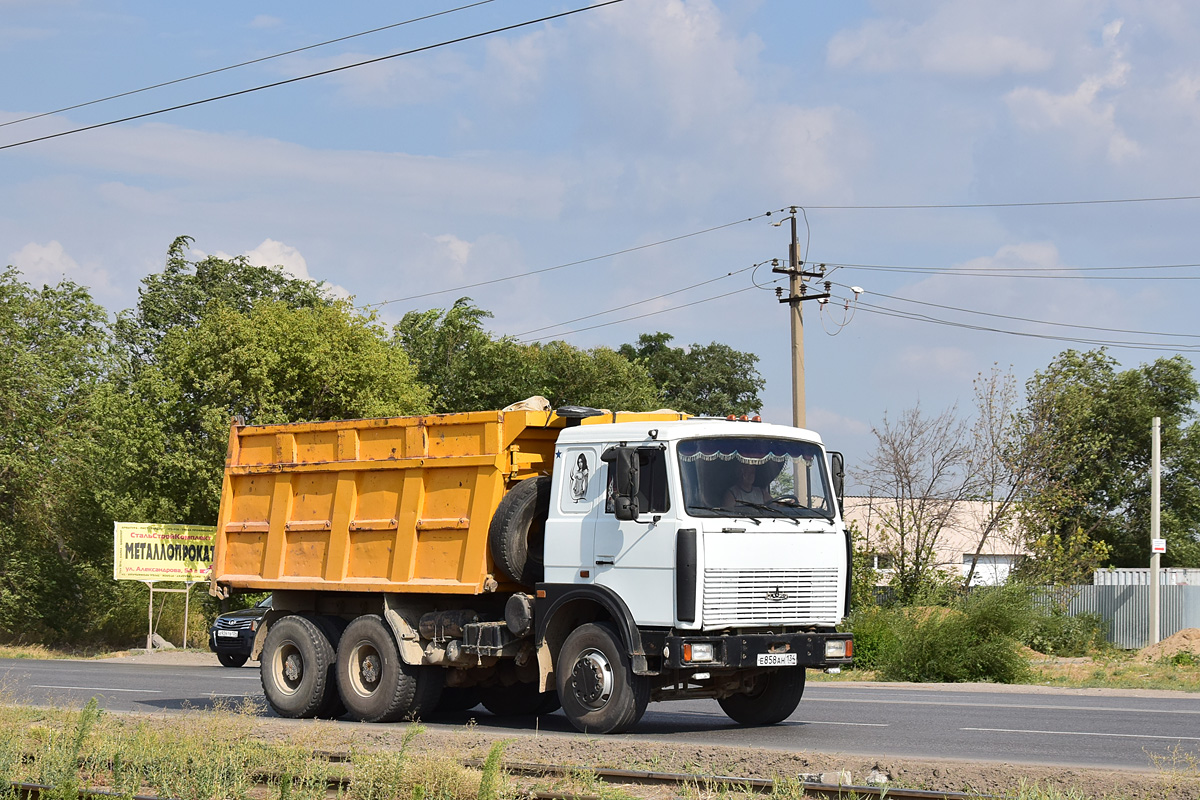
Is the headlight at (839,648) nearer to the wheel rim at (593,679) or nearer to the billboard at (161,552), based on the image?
the wheel rim at (593,679)

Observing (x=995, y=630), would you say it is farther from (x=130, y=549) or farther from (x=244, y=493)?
(x=130, y=549)

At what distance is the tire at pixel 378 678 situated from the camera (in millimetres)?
13844

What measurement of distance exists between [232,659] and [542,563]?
16.8m

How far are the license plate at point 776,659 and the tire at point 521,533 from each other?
91.3 inches

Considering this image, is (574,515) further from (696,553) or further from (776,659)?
(776,659)

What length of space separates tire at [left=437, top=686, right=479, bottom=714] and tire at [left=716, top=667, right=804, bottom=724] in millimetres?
3132

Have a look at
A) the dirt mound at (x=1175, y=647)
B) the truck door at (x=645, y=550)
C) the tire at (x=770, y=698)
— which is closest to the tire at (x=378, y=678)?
the truck door at (x=645, y=550)

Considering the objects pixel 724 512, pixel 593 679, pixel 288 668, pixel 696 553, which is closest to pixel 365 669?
pixel 288 668

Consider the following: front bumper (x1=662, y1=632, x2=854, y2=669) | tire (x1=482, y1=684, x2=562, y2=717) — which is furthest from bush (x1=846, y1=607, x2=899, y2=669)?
front bumper (x1=662, y1=632, x2=854, y2=669)

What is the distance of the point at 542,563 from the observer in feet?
43.1

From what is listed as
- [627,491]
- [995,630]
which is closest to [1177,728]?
[627,491]

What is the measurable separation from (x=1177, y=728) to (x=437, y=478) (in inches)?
305

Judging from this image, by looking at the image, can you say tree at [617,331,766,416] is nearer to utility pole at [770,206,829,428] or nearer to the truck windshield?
utility pole at [770,206,829,428]

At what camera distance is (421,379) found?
186 feet
